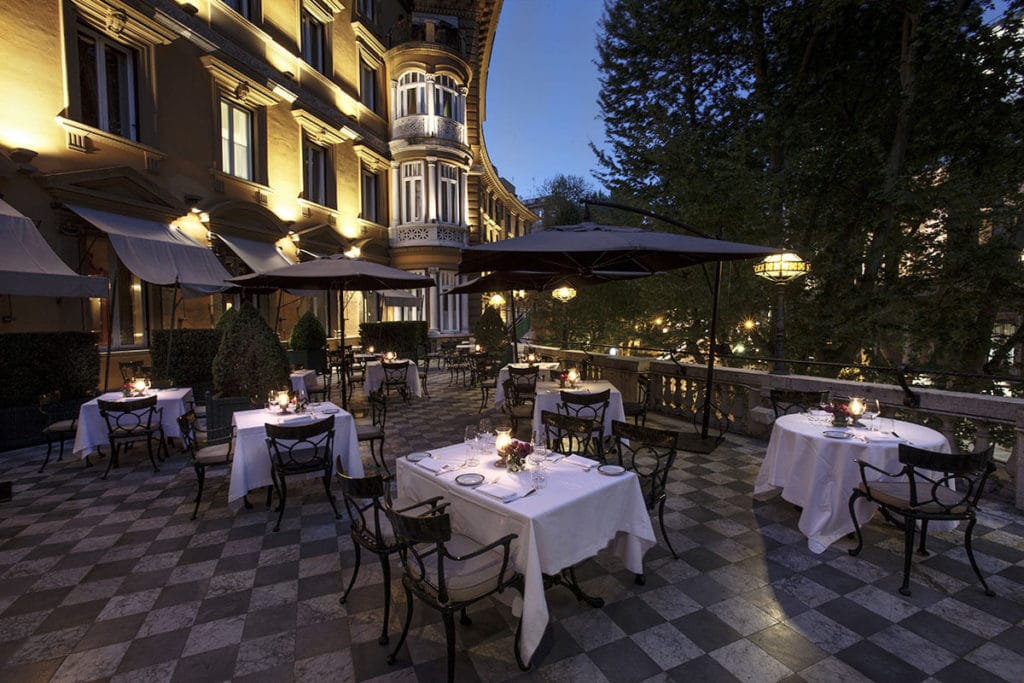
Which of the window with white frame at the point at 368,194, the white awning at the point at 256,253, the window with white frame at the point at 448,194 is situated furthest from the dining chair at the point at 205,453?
the window with white frame at the point at 448,194

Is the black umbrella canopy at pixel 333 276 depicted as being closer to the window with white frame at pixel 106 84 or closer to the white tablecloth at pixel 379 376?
the white tablecloth at pixel 379 376

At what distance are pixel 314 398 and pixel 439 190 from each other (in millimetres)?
11328

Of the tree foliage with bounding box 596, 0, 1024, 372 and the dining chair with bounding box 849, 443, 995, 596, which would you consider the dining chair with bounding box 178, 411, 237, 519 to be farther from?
the tree foliage with bounding box 596, 0, 1024, 372

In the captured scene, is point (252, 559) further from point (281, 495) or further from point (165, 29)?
point (165, 29)

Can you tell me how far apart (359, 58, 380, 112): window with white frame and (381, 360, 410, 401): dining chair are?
12.2m

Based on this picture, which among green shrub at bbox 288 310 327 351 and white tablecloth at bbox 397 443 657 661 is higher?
green shrub at bbox 288 310 327 351

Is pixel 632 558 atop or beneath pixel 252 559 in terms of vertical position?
atop

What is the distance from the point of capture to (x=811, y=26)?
1064 centimetres

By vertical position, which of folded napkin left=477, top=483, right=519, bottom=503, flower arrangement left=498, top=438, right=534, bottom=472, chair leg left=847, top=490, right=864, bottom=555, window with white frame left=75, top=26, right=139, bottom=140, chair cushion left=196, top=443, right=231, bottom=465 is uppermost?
window with white frame left=75, top=26, right=139, bottom=140

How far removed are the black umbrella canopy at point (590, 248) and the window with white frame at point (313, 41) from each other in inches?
549

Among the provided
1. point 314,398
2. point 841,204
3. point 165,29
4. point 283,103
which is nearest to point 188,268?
point 314,398

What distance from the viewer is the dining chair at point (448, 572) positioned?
2.36 m

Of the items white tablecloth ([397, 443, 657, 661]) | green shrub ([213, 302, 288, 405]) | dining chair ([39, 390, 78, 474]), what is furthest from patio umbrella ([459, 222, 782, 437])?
dining chair ([39, 390, 78, 474])

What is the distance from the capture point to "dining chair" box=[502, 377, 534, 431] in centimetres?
711
